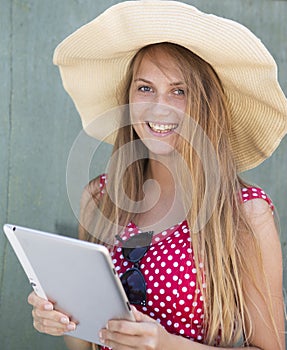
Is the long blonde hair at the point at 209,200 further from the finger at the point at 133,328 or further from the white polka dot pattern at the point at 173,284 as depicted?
the finger at the point at 133,328

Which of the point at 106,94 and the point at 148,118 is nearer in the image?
the point at 148,118

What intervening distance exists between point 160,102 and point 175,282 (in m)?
0.51

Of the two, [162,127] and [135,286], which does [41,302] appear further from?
[162,127]

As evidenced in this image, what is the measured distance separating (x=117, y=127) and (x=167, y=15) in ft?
1.76

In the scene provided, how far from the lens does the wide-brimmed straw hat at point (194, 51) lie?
2.11 m

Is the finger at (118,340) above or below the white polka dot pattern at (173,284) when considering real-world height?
below

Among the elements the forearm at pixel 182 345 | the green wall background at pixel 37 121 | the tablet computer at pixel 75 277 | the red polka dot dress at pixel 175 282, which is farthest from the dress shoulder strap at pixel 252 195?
the green wall background at pixel 37 121

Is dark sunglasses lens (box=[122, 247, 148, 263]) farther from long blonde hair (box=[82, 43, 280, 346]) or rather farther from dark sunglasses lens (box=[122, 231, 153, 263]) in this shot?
long blonde hair (box=[82, 43, 280, 346])

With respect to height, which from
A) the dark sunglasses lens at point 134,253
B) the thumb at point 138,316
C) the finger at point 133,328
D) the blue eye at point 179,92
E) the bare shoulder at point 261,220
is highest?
the blue eye at point 179,92

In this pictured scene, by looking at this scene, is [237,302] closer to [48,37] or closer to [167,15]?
[167,15]

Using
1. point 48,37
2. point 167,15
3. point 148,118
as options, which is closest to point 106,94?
point 148,118

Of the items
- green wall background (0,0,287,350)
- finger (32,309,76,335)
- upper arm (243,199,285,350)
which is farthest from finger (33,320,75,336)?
green wall background (0,0,287,350)

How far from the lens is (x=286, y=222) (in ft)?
11.2

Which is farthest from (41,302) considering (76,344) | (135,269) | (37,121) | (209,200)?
(37,121)
